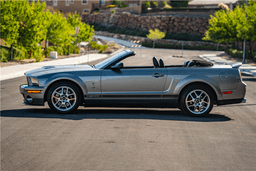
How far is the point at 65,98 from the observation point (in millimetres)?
8328

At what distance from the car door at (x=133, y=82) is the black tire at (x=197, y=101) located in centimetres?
60

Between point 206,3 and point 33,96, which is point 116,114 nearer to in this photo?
point 33,96

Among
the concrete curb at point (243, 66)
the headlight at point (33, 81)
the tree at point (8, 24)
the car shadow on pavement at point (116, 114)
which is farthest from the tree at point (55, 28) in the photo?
the headlight at point (33, 81)

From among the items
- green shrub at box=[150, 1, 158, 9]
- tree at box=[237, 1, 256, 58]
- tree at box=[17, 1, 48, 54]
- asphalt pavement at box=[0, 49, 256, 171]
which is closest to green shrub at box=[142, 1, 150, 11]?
green shrub at box=[150, 1, 158, 9]

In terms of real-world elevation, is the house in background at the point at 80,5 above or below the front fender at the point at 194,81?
above

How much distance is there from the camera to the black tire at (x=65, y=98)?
825cm

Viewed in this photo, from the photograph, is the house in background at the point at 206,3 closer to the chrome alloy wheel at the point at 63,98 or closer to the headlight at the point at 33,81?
the chrome alloy wheel at the point at 63,98

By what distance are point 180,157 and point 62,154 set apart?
1837mm

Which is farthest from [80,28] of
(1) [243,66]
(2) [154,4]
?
(2) [154,4]

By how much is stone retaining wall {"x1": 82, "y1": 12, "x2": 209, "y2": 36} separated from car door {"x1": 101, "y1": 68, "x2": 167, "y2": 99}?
230 feet

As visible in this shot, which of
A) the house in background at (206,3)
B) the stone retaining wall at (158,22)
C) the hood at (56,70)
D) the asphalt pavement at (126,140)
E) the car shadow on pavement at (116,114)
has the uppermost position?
the house in background at (206,3)

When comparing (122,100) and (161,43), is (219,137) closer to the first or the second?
(122,100)

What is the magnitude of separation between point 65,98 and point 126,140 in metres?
2.60

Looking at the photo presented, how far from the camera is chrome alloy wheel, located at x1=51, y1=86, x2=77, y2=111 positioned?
8.27 metres
